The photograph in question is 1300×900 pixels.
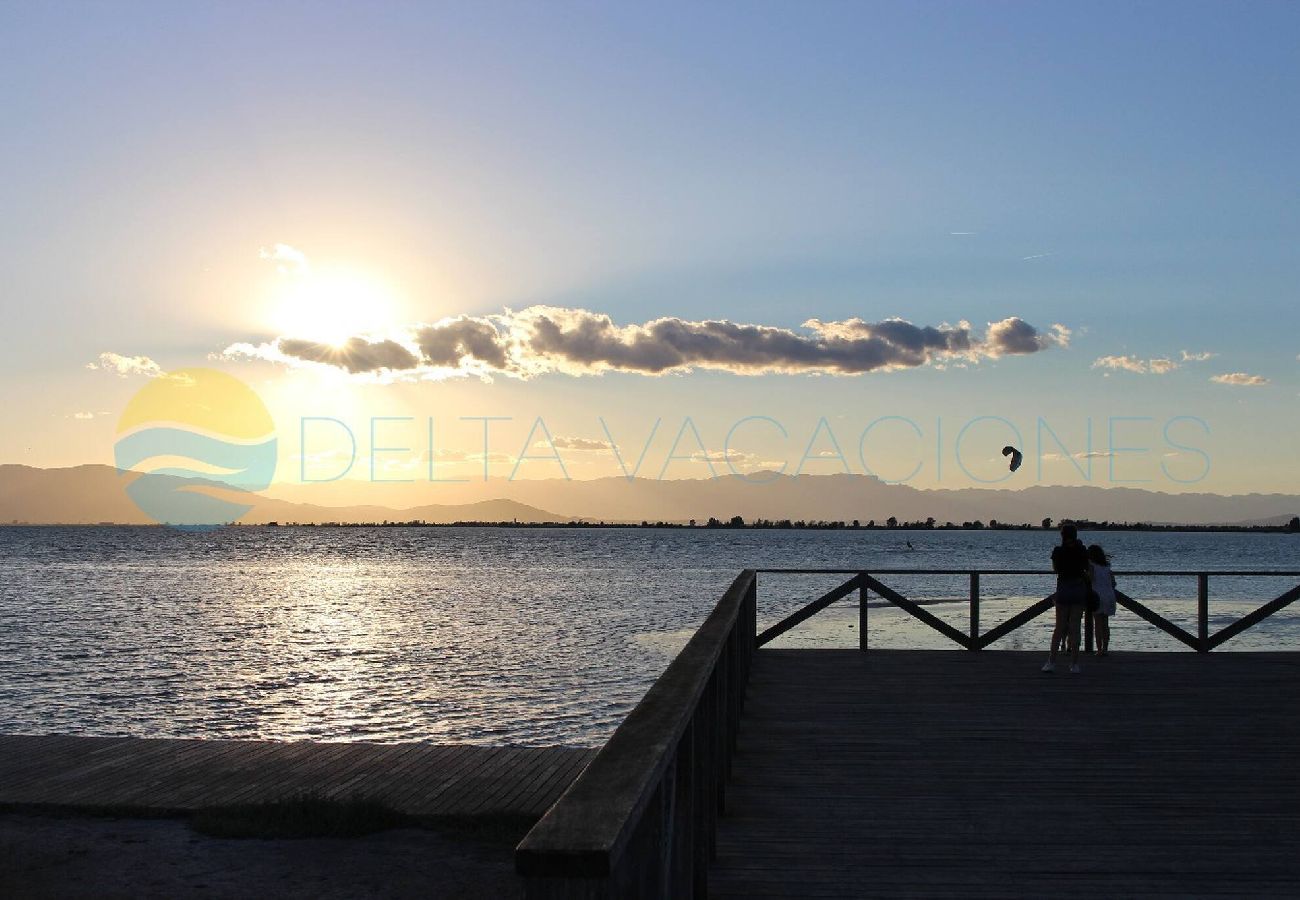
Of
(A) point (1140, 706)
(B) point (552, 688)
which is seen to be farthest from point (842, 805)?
(B) point (552, 688)

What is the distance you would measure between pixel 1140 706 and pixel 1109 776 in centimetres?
303

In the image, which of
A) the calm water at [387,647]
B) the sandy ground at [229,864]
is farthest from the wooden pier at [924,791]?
the calm water at [387,647]

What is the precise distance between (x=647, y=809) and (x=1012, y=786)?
16.8ft

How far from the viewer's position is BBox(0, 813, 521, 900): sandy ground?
8211 millimetres

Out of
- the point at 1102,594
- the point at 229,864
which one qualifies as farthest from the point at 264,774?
the point at 1102,594

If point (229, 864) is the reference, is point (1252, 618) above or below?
above

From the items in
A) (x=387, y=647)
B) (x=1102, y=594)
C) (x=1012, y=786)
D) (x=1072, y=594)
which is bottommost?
(x=387, y=647)

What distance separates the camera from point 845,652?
1432 cm

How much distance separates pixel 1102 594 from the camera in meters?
14.6

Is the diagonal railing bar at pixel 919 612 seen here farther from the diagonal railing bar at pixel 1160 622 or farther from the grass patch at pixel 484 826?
the grass patch at pixel 484 826

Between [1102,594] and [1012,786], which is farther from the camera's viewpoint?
[1102,594]

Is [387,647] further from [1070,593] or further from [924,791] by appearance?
[924,791]

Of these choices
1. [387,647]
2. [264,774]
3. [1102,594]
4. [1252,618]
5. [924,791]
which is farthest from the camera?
[387,647]

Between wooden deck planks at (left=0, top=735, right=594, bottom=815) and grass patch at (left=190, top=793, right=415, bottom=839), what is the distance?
0.90 ft
